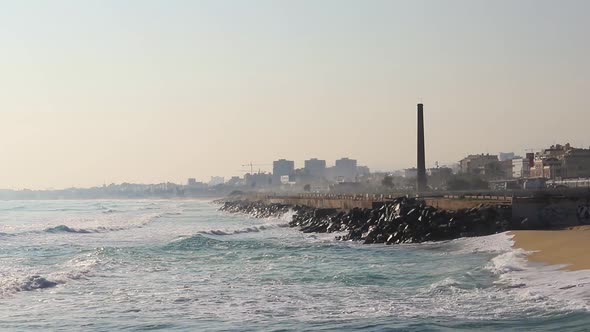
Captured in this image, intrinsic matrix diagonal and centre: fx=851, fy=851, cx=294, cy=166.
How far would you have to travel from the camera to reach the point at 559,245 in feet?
79.3

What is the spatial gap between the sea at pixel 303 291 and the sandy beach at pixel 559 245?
1.85 ft

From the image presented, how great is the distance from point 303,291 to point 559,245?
9.00 m

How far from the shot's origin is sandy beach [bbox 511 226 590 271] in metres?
20.7

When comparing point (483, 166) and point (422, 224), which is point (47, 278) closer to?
point (422, 224)

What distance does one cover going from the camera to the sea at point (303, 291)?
14664 millimetres

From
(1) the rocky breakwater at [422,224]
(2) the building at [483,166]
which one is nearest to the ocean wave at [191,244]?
(1) the rocky breakwater at [422,224]

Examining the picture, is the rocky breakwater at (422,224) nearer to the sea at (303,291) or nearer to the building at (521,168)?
the sea at (303,291)

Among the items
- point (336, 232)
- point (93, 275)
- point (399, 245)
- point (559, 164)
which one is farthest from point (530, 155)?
point (93, 275)

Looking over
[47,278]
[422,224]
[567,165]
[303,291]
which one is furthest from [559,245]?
[567,165]

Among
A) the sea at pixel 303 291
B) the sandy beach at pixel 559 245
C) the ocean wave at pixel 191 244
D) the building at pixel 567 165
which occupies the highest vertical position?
the building at pixel 567 165

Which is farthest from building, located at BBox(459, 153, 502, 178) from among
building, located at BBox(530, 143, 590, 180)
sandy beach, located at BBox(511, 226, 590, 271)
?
sandy beach, located at BBox(511, 226, 590, 271)

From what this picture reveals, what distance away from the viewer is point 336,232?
41.8 meters

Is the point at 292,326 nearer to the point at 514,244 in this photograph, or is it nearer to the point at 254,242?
the point at 514,244

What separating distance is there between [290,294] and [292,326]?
4.02 meters
